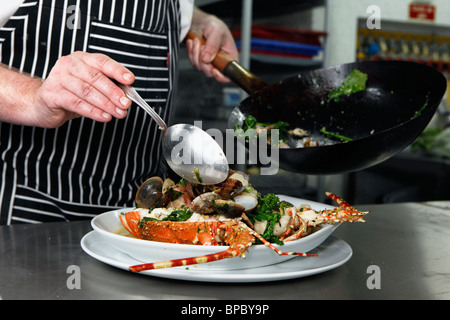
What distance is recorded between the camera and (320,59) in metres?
3.02

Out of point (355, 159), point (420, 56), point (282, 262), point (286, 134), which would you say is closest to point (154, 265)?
point (282, 262)

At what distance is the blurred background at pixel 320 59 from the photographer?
2773mm

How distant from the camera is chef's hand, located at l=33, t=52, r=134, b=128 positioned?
3.08ft

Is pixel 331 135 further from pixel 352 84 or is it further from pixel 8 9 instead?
pixel 8 9

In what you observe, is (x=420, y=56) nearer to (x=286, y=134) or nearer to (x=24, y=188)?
(x=286, y=134)

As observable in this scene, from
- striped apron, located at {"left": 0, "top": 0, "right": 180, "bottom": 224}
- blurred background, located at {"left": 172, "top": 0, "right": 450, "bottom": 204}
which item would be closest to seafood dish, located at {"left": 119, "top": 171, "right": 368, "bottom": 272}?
striped apron, located at {"left": 0, "top": 0, "right": 180, "bottom": 224}

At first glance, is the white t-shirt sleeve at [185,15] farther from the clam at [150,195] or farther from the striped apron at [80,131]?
the clam at [150,195]

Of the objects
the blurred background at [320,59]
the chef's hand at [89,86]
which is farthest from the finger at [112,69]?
the blurred background at [320,59]

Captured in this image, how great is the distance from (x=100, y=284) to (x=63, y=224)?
0.46m

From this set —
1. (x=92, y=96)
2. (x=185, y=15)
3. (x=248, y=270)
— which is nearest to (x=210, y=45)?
(x=185, y=15)

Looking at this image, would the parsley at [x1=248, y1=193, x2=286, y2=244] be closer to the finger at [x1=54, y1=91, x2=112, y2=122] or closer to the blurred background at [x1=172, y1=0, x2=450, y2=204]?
the finger at [x1=54, y1=91, x2=112, y2=122]

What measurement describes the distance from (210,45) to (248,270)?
98 cm

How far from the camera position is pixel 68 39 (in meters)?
1.32
